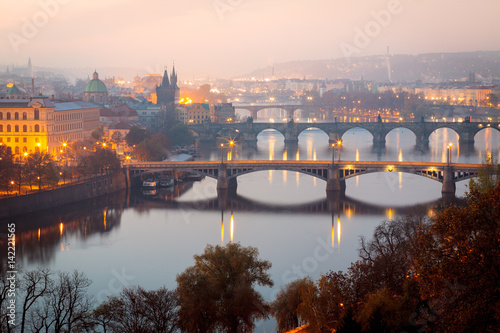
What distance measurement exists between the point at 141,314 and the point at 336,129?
38084mm

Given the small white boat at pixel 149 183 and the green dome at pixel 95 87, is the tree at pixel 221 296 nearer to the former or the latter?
the small white boat at pixel 149 183

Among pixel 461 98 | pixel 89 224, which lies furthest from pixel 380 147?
pixel 461 98

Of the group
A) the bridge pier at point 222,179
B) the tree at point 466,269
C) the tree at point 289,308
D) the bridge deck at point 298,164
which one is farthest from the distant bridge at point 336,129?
the tree at point 466,269

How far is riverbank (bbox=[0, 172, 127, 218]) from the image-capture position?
20.9m

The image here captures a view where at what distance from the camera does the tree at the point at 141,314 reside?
35.2 feet

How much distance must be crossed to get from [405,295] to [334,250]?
806 cm

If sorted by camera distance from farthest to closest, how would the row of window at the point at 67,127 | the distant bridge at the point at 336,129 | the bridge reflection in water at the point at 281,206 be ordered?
1. the distant bridge at the point at 336,129
2. the row of window at the point at 67,127
3. the bridge reflection in water at the point at 281,206

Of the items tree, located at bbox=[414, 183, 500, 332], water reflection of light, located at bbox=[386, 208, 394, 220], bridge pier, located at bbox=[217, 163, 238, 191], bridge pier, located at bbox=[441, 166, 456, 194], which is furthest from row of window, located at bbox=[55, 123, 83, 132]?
tree, located at bbox=[414, 183, 500, 332]

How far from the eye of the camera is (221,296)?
11805 millimetres

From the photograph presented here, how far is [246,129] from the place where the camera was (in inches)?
1896

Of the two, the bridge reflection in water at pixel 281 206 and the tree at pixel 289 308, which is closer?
the tree at pixel 289 308

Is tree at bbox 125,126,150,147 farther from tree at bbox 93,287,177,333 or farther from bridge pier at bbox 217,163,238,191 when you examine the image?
tree at bbox 93,287,177,333

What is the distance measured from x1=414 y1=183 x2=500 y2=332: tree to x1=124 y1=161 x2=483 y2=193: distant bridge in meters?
17.3

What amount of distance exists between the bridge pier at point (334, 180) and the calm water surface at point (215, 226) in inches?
13.8
